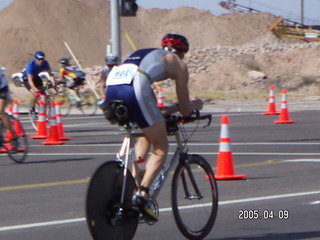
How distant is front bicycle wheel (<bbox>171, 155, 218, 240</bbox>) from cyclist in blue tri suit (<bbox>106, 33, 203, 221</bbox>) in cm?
40

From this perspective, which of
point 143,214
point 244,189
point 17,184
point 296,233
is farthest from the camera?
point 17,184

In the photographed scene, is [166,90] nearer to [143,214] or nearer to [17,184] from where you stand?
[17,184]

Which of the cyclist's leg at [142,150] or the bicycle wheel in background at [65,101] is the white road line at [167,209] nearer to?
the cyclist's leg at [142,150]

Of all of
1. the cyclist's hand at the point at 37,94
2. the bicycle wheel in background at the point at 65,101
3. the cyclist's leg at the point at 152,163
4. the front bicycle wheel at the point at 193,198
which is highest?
the cyclist's leg at the point at 152,163

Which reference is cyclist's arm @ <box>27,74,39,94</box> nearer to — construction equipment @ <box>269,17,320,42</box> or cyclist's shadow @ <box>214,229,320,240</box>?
cyclist's shadow @ <box>214,229,320,240</box>

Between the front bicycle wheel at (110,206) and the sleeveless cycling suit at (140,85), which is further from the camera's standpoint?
the sleeveless cycling suit at (140,85)

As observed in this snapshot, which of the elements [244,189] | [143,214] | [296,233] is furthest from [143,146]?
[244,189]

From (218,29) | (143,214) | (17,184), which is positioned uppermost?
(143,214)

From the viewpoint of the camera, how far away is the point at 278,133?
2130 cm

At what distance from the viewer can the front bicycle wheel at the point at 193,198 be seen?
27.9ft

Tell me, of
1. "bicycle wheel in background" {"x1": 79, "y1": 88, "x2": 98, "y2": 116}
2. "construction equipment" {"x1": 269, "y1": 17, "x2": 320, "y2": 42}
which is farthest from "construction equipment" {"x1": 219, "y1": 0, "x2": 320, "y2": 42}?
"bicycle wheel in background" {"x1": 79, "y1": 88, "x2": 98, "y2": 116}

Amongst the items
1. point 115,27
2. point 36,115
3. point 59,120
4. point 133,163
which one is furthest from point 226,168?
point 36,115

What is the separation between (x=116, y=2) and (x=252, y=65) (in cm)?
3849

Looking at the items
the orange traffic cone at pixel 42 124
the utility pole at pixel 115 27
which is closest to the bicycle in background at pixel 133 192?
the orange traffic cone at pixel 42 124
